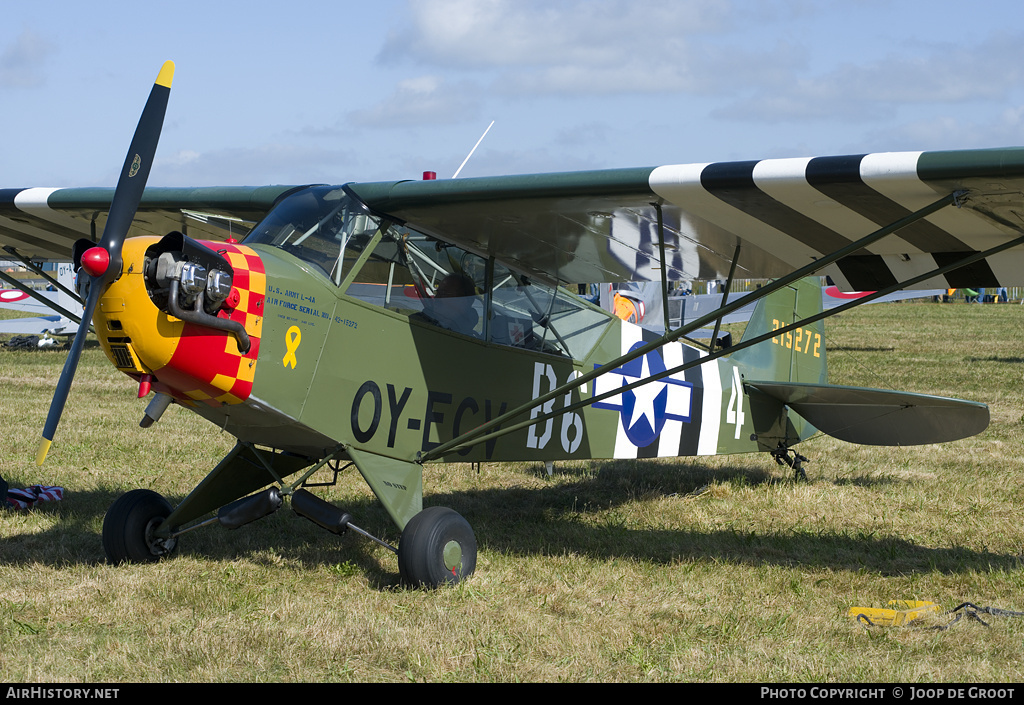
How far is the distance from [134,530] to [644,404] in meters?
3.80

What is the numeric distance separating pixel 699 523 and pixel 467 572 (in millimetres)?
2338

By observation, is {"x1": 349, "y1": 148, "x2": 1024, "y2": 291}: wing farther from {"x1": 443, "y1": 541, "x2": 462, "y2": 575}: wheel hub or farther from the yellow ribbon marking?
{"x1": 443, "y1": 541, "x2": 462, "y2": 575}: wheel hub

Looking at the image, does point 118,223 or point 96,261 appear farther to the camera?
point 118,223

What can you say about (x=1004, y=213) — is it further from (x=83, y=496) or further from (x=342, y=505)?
(x=83, y=496)

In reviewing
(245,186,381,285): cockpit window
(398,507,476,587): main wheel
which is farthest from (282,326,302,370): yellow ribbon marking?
(398,507,476,587): main wheel

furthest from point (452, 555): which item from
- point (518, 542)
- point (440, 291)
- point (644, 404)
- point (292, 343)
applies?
point (644, 404)

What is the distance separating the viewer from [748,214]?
5102 millimetres

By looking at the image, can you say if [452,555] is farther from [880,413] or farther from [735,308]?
[880,413]

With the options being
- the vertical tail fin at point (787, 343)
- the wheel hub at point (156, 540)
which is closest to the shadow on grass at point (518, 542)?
the wheel hub at point (156, 540)

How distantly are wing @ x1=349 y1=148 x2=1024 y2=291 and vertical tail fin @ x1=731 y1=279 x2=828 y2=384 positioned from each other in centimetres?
195

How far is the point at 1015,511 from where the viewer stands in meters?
6.92

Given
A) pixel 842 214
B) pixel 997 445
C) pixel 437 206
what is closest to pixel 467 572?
pixel 437 206

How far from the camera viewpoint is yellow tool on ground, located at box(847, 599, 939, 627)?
4426 millimetres

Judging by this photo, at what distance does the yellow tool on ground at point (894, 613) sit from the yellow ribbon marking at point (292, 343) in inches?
123
